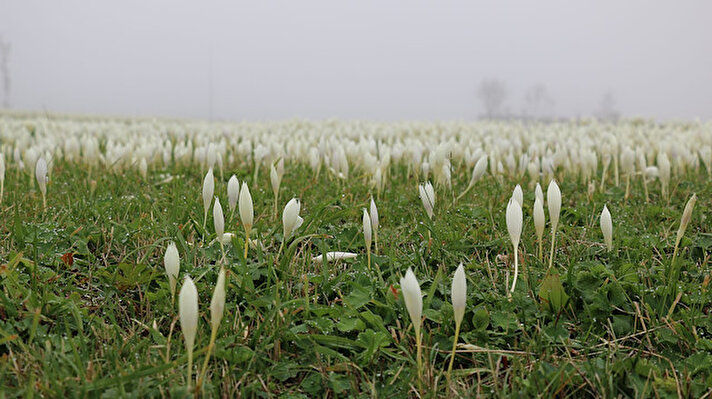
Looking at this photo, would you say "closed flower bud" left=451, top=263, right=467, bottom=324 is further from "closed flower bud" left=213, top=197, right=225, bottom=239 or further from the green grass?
"closed flower bud" left=213, top=197, right=225, bottom=239

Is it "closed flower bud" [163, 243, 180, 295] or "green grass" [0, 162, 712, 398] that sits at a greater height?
"closed flower bud" [163, 243, 180, 295]

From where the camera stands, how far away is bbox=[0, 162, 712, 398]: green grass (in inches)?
75.7

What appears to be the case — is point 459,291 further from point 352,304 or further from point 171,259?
point 171,259

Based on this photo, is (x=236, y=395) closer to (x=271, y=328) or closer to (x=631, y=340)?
(x=271, y=328)

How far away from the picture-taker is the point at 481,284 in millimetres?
2699

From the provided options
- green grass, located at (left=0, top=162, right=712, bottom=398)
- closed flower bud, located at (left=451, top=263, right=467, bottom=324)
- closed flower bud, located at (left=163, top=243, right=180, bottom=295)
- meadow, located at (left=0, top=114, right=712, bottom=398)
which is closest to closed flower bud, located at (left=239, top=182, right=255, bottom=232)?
meadow, located at (left=0, top=114, right=712, bottom=398)

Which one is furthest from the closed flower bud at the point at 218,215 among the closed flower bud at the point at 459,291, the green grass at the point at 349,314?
the closed flower bud at the point at 459,291

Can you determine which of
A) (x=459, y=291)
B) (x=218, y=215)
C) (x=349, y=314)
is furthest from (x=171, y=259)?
(x=459, y=291)

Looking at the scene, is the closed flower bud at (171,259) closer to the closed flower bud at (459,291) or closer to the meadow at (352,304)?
the meadow at (352,304)

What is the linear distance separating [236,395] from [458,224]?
1.99 m

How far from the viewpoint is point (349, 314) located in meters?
2.32

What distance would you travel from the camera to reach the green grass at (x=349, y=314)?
192 centimetres

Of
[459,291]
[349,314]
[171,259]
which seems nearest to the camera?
[459,291]

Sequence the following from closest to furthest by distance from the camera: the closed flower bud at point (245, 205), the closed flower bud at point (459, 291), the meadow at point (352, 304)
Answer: the closed flower bud at point (459, 291), the meadow at point (352, 304), the closed flower bud at point (245, 205)
